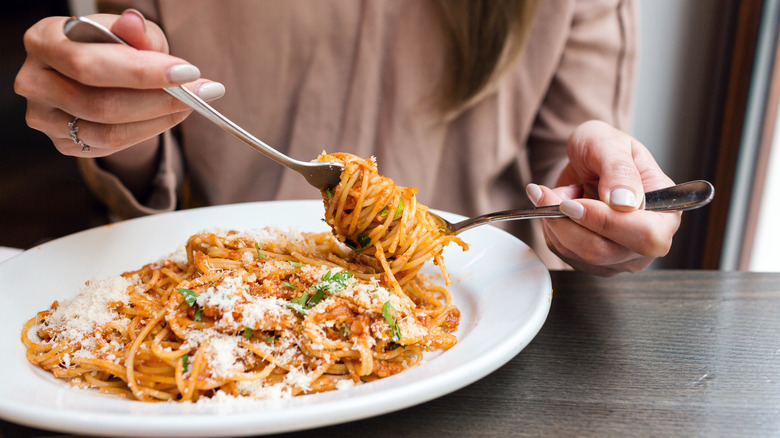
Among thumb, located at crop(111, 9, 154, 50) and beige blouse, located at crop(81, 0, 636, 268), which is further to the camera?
beige blouse, located at crop(81, 0, 636, 268)

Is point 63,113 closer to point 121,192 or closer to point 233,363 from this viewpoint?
point 233,363

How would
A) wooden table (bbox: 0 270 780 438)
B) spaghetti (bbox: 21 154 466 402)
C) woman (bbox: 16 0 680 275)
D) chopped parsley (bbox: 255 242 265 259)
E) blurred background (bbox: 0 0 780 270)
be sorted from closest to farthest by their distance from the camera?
wooden table (bbox: 0 270 780 438) < spaghetti (bbox: 21 154 466 402) < chopped parsley (bbox: 255 242 265 259) < woman (bbox: 16 0 680 275) < blurred background (bbox: 0 0 780 270)

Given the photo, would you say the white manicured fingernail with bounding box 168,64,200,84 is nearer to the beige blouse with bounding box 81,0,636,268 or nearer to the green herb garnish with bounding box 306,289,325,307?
the green herb garnish with bounding box 306,289,325,307

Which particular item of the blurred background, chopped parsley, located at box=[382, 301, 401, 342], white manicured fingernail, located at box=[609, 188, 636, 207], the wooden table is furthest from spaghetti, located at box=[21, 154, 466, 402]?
the blurred background

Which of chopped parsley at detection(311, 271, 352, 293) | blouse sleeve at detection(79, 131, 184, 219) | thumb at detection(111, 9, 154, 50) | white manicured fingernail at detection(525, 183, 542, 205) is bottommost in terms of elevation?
blouse sleeve at detection(79, 131, 184, 219)

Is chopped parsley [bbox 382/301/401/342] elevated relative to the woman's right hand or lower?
lower

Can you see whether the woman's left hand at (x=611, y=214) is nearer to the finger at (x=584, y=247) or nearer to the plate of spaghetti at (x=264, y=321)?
the finger at (x=584, y=247)
